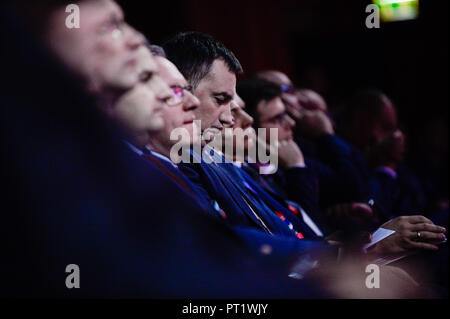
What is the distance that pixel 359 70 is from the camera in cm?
599

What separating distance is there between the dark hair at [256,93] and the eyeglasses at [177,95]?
40.8 inches

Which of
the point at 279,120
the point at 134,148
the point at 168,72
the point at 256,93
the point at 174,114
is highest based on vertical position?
the point at 256,93

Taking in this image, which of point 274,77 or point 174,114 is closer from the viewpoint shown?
point 174,114

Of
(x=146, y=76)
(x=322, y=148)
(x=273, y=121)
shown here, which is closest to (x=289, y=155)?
(x=273, y=121)

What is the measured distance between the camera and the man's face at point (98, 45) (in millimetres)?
1039

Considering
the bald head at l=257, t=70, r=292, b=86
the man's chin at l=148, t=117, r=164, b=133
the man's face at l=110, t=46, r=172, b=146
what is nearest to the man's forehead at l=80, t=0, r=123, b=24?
the man's face at l=110, t=46, r=172, b=146

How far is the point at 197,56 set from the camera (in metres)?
1.71

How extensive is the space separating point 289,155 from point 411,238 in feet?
3.26

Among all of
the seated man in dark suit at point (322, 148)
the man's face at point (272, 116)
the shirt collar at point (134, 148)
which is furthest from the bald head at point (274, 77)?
the shirt collar at point (134, 148)

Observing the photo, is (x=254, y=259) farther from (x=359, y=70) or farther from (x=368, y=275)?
(x=359, y=70)

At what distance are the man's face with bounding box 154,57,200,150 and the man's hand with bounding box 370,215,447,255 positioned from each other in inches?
24.5

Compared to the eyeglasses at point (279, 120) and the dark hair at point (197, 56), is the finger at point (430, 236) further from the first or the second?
the eyeglasses at point (279, 120)

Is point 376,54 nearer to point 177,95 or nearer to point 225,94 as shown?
point 225,94
